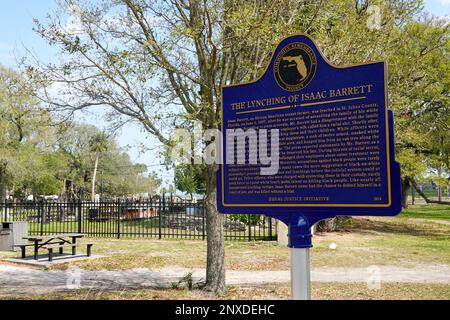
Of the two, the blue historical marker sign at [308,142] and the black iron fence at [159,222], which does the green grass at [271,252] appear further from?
the blue historical marker sign at [308,142]

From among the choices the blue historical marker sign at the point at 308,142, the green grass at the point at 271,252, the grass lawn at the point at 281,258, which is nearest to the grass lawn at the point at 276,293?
the grass lawn at the point at 281,258

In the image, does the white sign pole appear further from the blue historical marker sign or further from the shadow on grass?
the shadow on grass

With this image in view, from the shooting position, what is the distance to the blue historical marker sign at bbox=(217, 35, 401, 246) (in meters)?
4.85

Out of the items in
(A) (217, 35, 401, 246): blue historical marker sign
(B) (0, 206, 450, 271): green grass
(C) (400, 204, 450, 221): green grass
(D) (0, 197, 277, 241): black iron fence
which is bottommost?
(C) (400, 204, 450, 221): green grass

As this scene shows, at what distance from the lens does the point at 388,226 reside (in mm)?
25062

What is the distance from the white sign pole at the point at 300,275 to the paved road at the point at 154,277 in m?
4.55

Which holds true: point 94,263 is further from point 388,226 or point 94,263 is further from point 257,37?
point 388,226

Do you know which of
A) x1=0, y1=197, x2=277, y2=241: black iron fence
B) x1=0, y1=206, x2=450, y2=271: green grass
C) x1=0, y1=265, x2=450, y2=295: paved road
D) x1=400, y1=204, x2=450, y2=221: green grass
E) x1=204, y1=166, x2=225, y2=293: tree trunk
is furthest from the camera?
x1=400, y1=204, x2=450, y2=221: green grass

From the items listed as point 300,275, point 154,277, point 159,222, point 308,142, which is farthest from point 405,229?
point 300,275

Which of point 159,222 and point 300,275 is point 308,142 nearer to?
point 300,275

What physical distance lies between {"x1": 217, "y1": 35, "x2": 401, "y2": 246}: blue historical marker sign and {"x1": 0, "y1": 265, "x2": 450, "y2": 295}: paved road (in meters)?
4.35

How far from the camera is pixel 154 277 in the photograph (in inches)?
402

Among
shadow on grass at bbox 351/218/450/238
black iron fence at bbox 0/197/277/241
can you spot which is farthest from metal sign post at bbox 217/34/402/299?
shadow on grass at bbox 351/218/450/238

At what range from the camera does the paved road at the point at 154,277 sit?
9133mm
